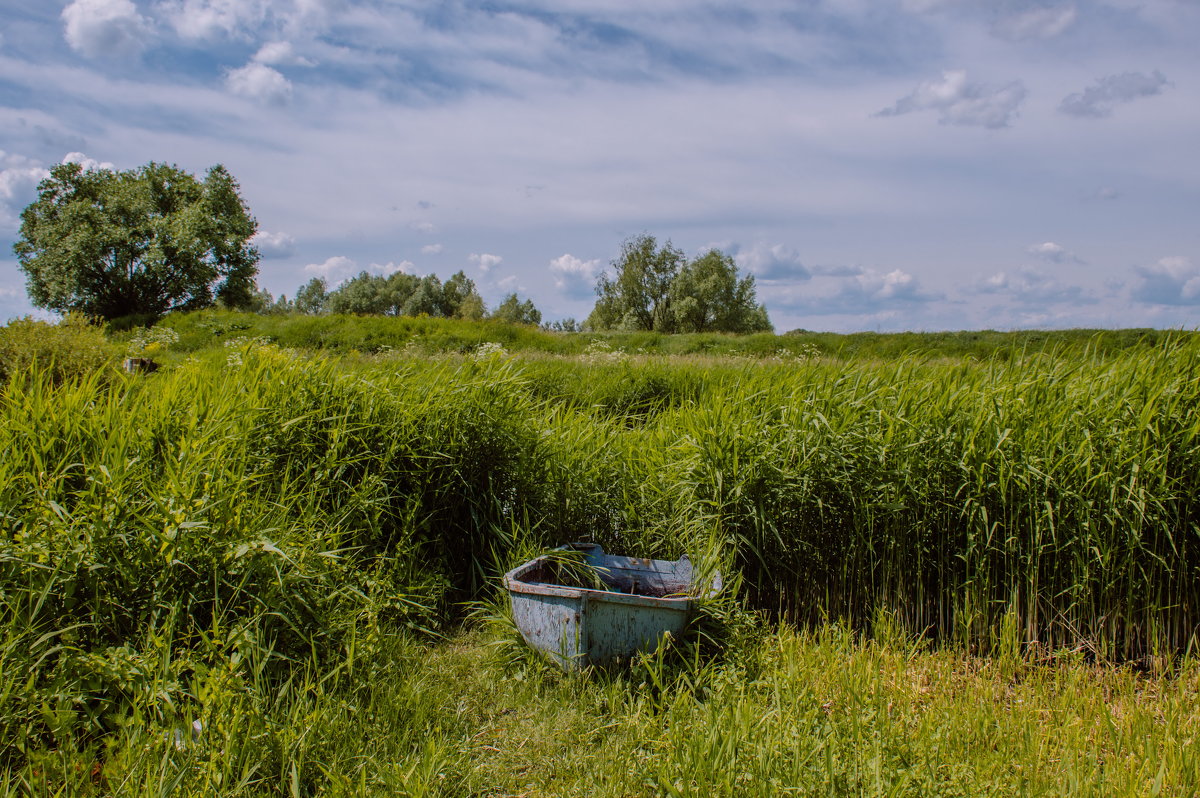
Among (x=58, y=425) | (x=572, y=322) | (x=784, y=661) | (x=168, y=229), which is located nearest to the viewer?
(x=784, y=661)

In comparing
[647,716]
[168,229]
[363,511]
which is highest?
[168,229]

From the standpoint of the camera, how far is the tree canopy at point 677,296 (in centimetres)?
4428

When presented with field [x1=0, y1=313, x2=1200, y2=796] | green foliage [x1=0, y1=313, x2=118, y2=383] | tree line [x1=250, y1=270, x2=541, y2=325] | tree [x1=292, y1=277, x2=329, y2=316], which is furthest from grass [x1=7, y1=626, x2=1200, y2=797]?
tree [x1=292, y1=277, x2=329, y2=316]

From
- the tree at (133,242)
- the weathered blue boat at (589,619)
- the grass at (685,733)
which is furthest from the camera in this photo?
the tree at (133,242)

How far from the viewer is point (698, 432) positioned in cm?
439

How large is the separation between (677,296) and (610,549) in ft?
135

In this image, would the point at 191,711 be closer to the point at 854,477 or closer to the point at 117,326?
the point at 854,477

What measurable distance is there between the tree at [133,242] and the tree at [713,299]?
2401 centimetres

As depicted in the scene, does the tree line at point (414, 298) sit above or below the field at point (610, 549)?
above

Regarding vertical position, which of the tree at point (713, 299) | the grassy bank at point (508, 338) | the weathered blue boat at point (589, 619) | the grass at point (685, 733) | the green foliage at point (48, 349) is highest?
the tree at point (713, 299)

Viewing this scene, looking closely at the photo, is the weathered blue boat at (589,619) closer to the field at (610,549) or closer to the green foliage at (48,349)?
the field at (610,549)

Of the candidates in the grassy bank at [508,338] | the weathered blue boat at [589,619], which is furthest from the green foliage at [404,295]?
the weathered blue boat at [589,619]

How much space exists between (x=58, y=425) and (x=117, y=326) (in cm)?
2629

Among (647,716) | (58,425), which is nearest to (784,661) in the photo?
(647,716)
